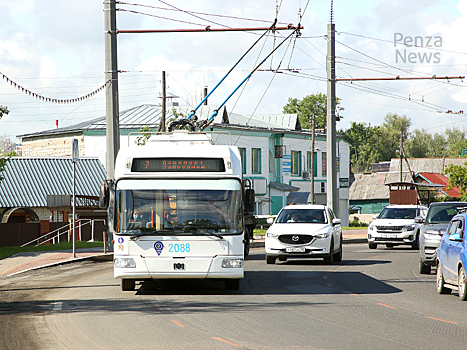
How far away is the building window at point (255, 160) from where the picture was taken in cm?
5759

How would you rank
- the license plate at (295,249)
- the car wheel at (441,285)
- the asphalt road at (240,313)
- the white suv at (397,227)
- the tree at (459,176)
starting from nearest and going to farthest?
1. the asphalt road at (240,313)
2. the car wheel at (441,285)
3. the license plate at (295,249)
4. the white suv at (397,227)
5. the tree at (459,176)

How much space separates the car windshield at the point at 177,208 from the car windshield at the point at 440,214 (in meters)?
7.08

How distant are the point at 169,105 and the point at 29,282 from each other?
4644 centimetres

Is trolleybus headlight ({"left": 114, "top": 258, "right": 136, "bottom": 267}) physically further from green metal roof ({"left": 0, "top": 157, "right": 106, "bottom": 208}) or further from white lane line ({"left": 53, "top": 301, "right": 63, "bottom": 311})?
green metal roof ({"left": 0, "top": 157, "right": 106, "bottom": 208})

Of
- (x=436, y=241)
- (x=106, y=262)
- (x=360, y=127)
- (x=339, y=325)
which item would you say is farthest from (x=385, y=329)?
(x=360, y=127)

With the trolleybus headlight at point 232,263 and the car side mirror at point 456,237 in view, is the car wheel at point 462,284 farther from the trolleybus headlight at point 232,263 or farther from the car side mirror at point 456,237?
the trolleybus headlight at point 232,263

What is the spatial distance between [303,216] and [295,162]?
4057 cm

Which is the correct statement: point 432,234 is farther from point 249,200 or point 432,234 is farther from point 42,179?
point 42,179

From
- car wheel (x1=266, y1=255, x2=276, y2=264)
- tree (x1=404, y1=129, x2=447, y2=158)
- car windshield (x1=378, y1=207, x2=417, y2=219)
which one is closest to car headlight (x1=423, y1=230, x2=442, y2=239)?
car wheel (x1=266, y1=255, x2=276, y2=264)

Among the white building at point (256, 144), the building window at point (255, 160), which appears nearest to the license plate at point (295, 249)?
the white building at point (256, 144)

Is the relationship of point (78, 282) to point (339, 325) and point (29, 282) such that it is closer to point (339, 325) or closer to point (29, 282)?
point (29, 282)

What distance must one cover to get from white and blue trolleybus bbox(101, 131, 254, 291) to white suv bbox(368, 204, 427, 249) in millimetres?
16006

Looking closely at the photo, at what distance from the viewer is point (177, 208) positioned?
13.9m

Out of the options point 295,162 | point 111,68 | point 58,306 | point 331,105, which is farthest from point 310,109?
point 58,306
